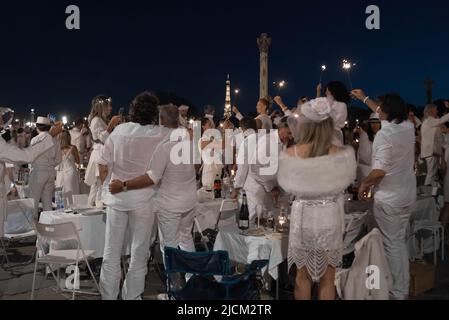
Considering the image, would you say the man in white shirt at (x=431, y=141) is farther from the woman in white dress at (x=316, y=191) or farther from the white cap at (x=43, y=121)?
the white cap at (x=43, y=121)

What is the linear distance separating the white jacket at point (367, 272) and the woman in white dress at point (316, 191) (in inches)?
8.3

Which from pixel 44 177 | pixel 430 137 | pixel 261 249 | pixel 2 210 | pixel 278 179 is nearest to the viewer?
pixel 278 179

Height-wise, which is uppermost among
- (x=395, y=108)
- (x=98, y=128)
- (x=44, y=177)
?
(x=395, y=108)

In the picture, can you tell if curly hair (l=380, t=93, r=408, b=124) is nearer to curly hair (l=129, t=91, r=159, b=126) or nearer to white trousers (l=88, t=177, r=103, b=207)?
curly hair (l=129, t=91, r=159, b=126)

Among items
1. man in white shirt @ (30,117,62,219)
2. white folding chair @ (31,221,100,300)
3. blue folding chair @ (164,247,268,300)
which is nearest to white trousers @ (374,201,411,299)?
blue folding chair @ (164,247,268,300)

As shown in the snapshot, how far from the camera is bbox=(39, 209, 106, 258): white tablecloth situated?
4.92 meters

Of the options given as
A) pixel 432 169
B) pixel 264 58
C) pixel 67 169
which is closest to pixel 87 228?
pixel 67 169

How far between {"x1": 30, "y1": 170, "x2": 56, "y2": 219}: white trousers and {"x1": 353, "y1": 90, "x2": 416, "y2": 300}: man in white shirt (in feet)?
15.0

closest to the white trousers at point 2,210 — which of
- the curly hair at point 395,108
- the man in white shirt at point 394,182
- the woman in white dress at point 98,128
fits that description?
the woman in white dress at point 98,128

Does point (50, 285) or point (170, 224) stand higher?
point (170, 224)

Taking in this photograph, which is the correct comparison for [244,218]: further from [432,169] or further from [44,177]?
[432,169]

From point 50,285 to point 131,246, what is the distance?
4.96 ft

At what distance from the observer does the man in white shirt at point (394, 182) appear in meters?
4.41

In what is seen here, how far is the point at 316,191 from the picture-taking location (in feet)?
11.3
